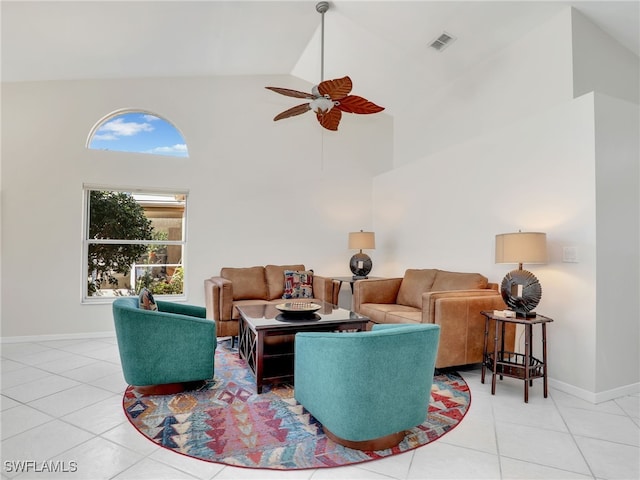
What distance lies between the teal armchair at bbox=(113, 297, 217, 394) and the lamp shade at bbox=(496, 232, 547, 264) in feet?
8.36

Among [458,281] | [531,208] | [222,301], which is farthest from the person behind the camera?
[222,301]

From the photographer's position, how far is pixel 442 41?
4.27 m

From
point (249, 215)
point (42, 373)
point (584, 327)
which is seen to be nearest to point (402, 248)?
point (249, 215)

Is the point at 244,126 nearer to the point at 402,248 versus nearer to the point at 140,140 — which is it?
the point at 140,140

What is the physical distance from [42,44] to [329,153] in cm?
376

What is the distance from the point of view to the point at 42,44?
371 cm

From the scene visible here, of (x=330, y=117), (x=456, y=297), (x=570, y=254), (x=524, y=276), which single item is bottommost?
(x=456, y=297)

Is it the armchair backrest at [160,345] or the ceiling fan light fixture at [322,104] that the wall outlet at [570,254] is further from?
the armchair backrest at [160,345]

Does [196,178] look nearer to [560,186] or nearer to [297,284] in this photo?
[297,284]

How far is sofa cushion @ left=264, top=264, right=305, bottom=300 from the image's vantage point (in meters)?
4.98

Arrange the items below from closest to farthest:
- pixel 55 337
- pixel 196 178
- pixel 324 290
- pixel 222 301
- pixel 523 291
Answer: pixel 523 291
pixel 222 301
pixel 55 337
pixel 324 290
pixel 196 178

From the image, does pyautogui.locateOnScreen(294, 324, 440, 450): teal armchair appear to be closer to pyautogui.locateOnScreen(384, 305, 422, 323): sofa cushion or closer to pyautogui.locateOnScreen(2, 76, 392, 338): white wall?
pyautogui.locateOnScreen(384, 305, 422, 323): sofa cushion

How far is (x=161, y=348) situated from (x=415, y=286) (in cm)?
288

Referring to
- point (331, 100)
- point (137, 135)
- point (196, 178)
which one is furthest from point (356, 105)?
point (137, 135)
